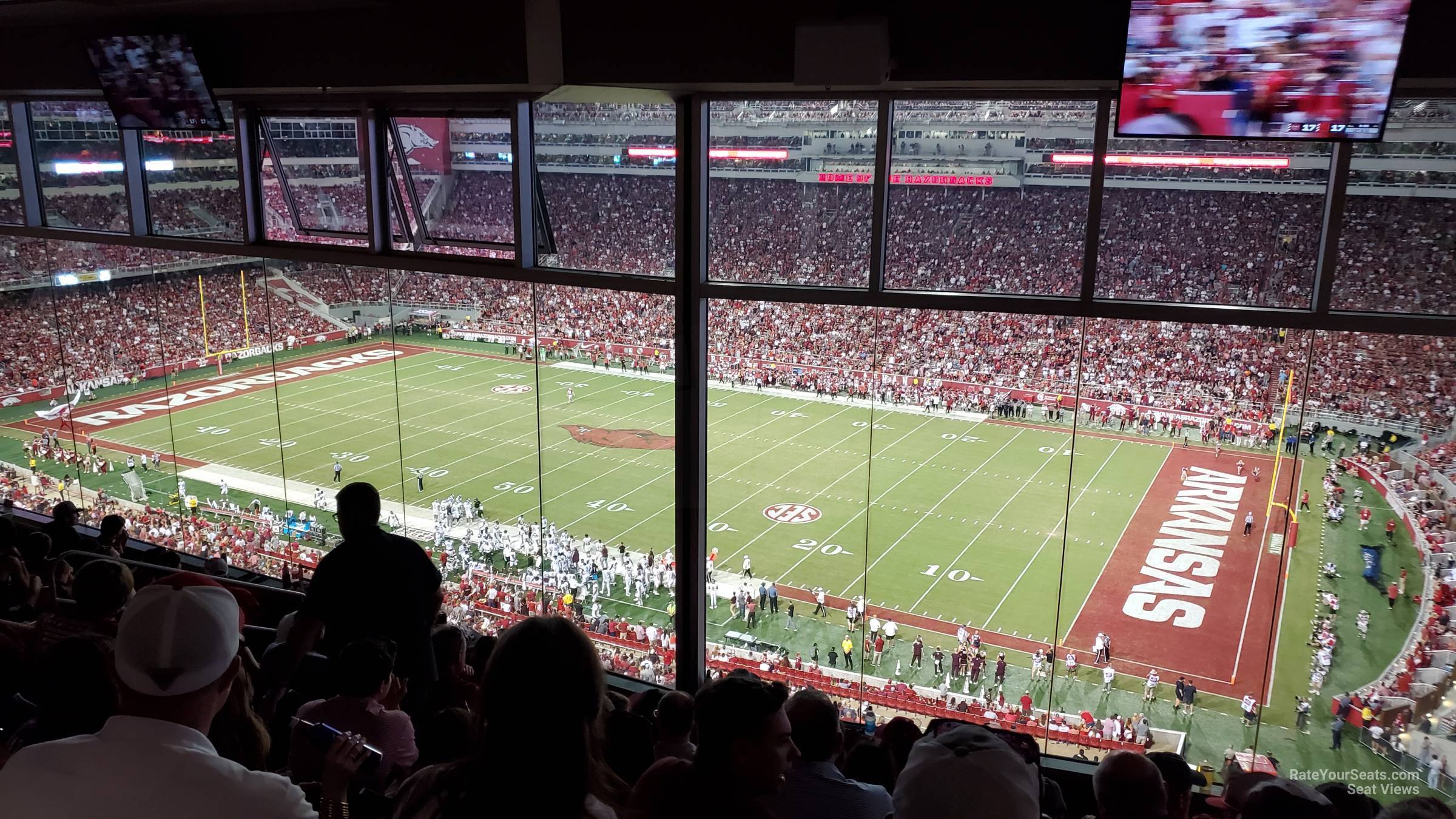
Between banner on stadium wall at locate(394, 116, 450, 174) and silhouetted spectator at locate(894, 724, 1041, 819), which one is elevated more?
banner on stadium wall at locate(394, 116, 450, 174)

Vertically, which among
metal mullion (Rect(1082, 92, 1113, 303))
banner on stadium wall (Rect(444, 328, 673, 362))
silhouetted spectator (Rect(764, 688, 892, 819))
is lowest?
banner on stadium wall (Rect(444, 328, 673, 362))

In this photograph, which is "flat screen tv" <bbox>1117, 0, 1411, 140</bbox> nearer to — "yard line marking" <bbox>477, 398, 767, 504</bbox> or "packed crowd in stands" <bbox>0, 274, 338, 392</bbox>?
"packed crowd in stands" <bbox>0, 274, 338, 392</bbox>

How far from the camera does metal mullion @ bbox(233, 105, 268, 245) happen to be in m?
6.52

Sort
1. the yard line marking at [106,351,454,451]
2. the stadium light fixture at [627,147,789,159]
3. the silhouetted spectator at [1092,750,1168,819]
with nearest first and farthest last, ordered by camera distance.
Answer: the silhouetted spectator at [1092,750,1168,819]
the stadium light fixture at [627,147,789,159]
the yard line marking at [106,351,454,451]

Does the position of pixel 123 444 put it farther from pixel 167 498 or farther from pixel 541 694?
pixel 541 694

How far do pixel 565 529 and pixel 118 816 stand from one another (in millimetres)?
17550

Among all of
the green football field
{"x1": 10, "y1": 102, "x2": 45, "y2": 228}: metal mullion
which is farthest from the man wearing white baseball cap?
the green football field

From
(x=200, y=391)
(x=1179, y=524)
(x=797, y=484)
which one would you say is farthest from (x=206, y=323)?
(x=1179, y=524)

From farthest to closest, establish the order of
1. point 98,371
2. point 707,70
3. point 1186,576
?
1. point 98,371
2. point 1186,576
3. point 707,70

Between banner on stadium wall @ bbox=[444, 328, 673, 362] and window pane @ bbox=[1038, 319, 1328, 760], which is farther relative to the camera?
banner on stadium wall @ bbox=[444, 328, 673, 362]

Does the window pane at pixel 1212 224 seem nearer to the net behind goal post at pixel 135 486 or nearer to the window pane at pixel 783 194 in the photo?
the window pane at pixel 783 194

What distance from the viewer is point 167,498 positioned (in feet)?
60.1

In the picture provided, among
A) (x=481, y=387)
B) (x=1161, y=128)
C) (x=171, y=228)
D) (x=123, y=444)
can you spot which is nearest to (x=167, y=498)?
(x=123, y=444)

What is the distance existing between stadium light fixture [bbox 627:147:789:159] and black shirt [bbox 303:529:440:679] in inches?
111
